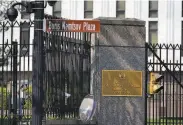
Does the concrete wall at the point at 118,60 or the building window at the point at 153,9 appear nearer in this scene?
the concrete wall at the point at 118,60

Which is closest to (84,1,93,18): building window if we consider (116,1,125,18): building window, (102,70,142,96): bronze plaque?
(116,1,125,18): building window

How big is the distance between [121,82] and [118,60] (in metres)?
0.53

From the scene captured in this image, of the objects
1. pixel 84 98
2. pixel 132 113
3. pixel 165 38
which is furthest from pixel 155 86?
pixel 165 38

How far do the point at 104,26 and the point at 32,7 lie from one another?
302 cm

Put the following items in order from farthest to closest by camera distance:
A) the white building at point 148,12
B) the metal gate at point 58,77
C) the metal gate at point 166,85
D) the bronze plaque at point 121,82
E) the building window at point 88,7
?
the building window at point 88,7 < the white building at point 148,12 < the metal gate at point 166,85 < the bronze plaque at point 121,82 < the metal gate at point 58,77

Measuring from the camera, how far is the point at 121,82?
43.8ft

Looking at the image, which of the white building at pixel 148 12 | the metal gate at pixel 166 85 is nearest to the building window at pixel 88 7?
the white building at pixel 148 12

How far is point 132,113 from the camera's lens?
44.5 feet

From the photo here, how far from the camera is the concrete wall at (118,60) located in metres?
13.3

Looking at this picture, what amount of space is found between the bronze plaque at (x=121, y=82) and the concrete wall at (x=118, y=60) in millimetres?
100

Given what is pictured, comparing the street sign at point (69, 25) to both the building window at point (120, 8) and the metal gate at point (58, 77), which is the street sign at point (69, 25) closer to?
the metal gate at point (58, 77)

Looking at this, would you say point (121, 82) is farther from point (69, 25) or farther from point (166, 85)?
point (166, 85)

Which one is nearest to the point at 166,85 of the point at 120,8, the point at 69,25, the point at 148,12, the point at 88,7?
the point at 69,25

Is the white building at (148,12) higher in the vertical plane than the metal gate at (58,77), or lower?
higher
